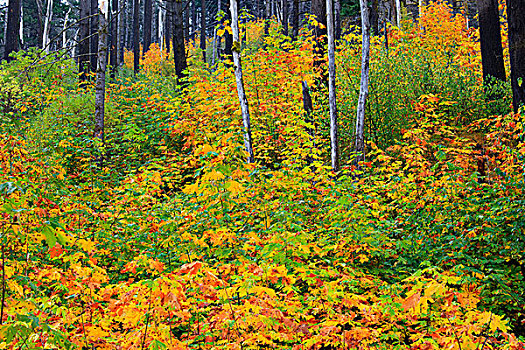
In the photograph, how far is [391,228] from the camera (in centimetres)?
537

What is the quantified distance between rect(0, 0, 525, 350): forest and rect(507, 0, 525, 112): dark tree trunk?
0.08 feet

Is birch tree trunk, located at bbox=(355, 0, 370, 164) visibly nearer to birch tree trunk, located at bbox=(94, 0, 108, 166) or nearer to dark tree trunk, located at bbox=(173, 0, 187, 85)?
birch tree trunk, located at bbox=(94, 0, 108, 166)

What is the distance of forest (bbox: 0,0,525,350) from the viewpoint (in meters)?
3.14

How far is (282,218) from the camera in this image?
5090 millimetres

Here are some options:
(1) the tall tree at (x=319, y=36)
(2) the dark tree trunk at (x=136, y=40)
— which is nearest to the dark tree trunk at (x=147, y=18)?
(2) the dark tree trunk at (x=136, y=40)

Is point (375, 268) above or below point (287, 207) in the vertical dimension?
below

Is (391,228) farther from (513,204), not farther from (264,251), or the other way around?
(264,251)

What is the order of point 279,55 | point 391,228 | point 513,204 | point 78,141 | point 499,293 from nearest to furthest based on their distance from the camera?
point 499,293 < point 513,204 < point 391,228 < point 78,141 < point 279,55

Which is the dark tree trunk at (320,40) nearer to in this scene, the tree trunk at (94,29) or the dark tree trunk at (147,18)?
the tree trunk at (94,29)

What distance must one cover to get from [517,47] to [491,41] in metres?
2.46

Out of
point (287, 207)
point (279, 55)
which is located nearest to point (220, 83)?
point (279, 55)

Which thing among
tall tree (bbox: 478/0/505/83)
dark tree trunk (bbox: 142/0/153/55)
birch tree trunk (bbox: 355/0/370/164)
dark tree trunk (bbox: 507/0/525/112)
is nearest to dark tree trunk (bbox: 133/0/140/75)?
dark tree trunk (bbox: 142/0/153/55)

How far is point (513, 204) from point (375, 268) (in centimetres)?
185

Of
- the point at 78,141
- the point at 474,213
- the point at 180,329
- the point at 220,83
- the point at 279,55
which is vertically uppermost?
the point at 279,55
